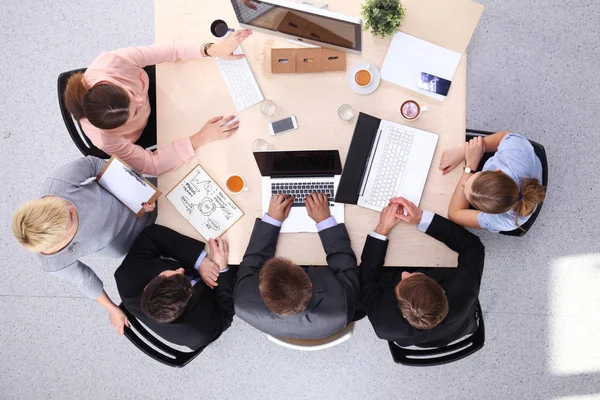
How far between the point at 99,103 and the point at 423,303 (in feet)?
4.74

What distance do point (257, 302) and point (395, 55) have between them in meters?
1.17

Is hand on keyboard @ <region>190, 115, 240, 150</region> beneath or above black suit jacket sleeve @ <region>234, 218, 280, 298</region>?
above

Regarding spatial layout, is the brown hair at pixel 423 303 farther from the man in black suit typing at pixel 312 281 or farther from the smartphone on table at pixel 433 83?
the smartphone on table at pixel 433 83

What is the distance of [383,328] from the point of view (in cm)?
177

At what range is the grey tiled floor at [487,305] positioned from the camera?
2.46 metres

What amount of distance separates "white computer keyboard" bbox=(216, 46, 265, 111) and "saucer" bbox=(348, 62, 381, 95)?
0.39 meters

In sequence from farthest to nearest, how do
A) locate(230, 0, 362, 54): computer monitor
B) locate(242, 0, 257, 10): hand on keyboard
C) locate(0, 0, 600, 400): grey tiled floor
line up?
1. locate(0, 0, 600, 400): grey tiled floor
2. locate(242, 0, 257, 10): hand on keyboard
3. locate(230, 0, 362, 54): computer monitor

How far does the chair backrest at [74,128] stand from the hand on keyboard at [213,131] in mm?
554

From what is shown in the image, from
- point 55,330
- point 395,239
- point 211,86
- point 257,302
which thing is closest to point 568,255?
point 395,239

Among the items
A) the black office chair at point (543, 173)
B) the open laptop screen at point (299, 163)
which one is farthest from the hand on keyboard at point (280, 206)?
the black office chair at point (543, 173)

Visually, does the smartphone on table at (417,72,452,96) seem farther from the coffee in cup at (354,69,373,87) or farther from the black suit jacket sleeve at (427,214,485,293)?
the black suit jacket sleeve at (427,214,485,293)

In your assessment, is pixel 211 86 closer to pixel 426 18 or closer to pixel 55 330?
pixel 426 18

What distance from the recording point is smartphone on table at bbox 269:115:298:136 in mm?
1821

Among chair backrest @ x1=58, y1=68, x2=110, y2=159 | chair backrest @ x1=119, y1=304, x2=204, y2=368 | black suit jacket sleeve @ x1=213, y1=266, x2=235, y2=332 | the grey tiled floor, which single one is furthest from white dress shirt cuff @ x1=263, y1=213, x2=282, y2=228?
the grey tiled floor
